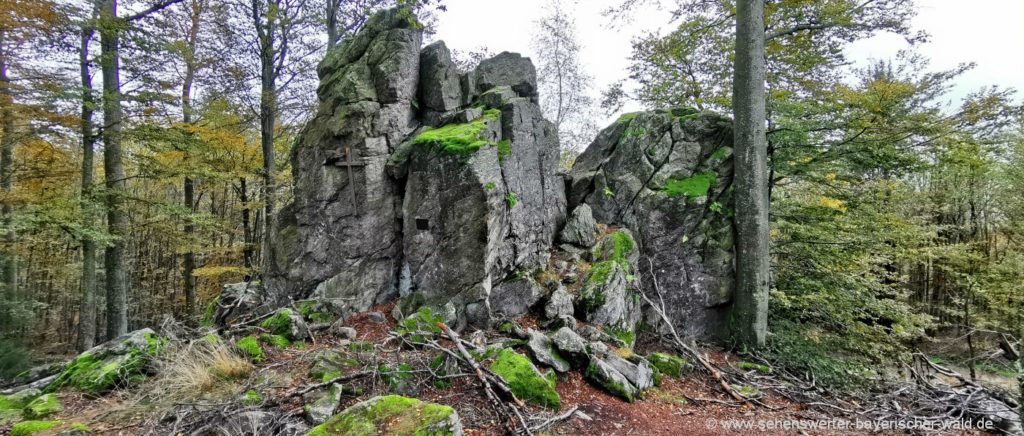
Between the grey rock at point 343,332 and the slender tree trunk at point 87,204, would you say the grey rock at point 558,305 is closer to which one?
the grey rock at point 343,332

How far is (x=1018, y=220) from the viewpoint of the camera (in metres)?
11.7

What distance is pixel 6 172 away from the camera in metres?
8.70

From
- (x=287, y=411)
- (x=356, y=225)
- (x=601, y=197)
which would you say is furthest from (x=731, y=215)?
(x=287, y=411)

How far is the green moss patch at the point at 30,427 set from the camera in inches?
128

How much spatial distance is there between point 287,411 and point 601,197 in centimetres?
723

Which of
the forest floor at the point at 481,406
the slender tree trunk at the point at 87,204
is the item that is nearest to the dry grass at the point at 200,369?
the forest floor at the point at 481,406

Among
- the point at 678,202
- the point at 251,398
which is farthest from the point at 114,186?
the point at 678,202

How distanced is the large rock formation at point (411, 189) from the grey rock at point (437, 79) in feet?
0.07

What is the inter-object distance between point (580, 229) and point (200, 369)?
659 centimetres

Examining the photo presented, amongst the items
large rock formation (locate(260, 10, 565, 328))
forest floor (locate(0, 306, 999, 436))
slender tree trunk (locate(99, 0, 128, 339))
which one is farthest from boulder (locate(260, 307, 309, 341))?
slender tree trunk (locate(99, 0, 128, 339))

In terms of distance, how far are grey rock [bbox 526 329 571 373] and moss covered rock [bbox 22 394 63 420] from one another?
4983mm

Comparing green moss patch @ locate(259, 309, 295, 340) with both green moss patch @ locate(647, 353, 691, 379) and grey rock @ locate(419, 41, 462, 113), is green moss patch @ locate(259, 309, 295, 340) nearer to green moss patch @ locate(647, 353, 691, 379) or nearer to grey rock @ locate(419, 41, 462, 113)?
grey rock @ locate(419, 41, 462, 113)

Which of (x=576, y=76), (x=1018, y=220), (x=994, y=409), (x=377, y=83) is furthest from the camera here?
(x=576, y=76)

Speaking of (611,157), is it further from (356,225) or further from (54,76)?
(54,76)
